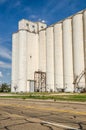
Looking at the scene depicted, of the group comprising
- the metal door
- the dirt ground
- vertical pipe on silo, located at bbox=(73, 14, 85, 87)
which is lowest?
the dirt ground

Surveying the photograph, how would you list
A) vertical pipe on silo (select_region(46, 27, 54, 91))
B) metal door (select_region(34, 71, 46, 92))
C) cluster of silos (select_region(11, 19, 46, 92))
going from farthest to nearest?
cluster of silos (select_region(11, 19, 46, 92)) < metal door (select_region(34, 71, 46, 92)) < vertical pipe on silo (select_region(46, 27, 54, 91))

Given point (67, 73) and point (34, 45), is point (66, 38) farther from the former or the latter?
point (34, 45)

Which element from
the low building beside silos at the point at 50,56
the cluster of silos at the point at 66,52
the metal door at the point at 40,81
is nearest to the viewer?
the cluster of silos at the point at 66,52

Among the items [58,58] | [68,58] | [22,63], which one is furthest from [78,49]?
[22,63]

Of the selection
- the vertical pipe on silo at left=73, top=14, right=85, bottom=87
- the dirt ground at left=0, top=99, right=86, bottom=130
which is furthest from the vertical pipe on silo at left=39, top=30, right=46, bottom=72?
the dirt ground at left=0, top=99, right=86, bottom=130

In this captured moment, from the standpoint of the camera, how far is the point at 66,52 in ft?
263

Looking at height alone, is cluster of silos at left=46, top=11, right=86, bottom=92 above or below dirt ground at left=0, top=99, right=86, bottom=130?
above

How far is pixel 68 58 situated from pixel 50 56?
10.9 m

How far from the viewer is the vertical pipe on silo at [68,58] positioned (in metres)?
78.2

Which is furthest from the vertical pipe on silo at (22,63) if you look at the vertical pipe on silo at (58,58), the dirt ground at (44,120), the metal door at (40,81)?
the dirt ground at (44,120)

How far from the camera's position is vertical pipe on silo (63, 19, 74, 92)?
257ft

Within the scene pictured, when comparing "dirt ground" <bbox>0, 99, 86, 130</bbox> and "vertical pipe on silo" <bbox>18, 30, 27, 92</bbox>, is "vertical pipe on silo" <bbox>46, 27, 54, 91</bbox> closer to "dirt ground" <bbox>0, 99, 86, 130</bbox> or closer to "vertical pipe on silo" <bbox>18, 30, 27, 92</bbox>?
"vertical pipe on silo" <bbox>18, 30, 27, 92</bbox>

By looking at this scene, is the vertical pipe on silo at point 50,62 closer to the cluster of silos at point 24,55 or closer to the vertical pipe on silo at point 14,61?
the cluster of silos at point 24,55

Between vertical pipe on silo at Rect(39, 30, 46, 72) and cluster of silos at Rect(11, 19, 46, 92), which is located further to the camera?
vertical pipe on silo at Rect(39, 30, 46, 72)
